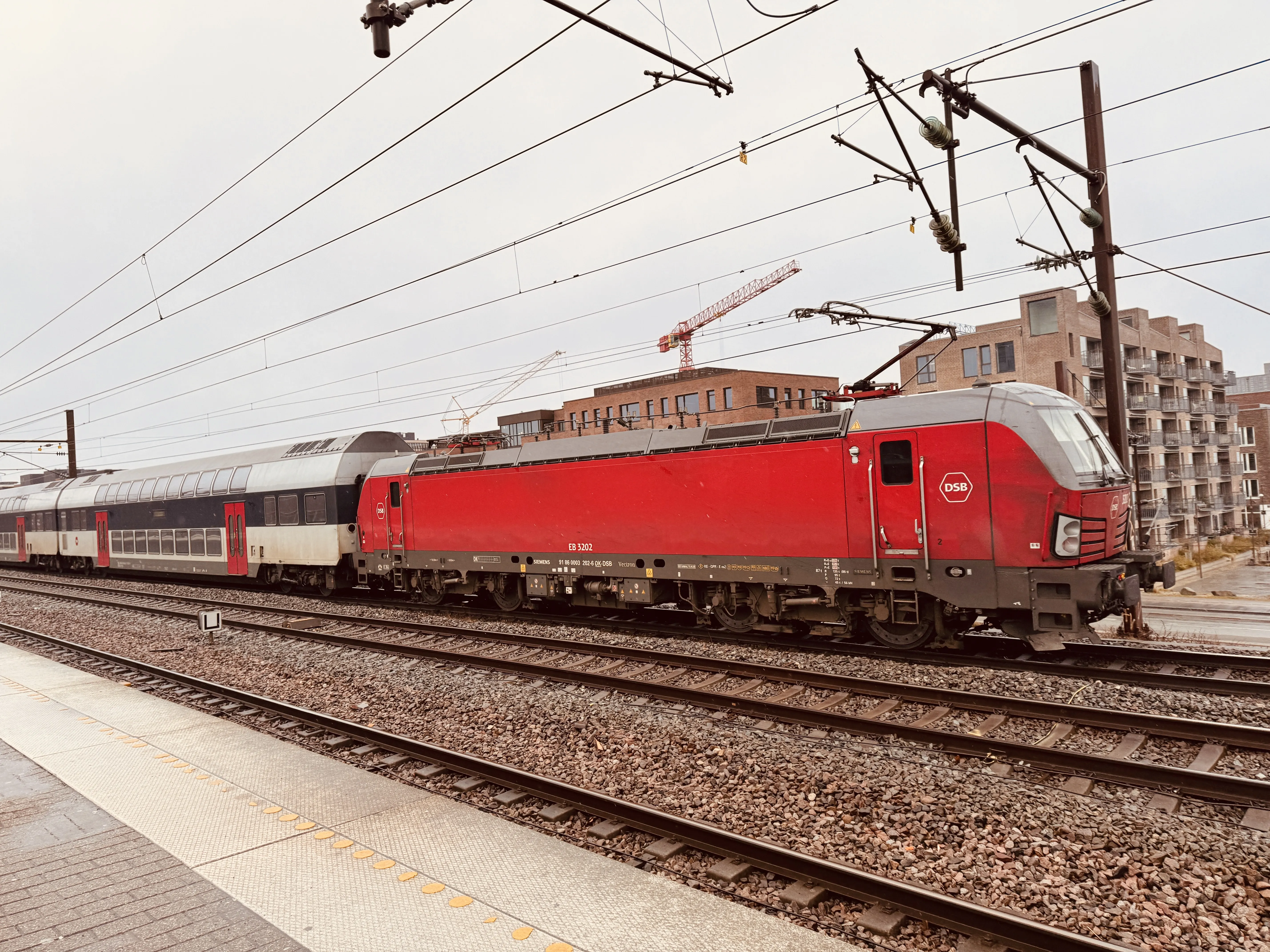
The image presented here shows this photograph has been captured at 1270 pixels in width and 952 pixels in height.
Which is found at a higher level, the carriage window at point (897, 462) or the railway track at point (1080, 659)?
the carriage window at point (897, 462)

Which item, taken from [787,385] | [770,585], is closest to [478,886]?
[770,585]

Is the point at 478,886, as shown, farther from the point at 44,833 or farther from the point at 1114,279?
the point at 1114,279

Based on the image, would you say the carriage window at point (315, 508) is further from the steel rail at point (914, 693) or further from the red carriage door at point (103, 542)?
the red carriage door at point (103, 542)

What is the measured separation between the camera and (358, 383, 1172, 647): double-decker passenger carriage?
1002 centimetres

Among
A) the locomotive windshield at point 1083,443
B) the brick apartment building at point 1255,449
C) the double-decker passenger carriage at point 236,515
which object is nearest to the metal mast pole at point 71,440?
the double-decker passenger carriage at point 236,515

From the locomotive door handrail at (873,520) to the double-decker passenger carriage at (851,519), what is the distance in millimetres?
26

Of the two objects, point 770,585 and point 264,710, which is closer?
point 264,710

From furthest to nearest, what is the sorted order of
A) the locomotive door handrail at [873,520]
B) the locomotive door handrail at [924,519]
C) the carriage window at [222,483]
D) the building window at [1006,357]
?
the building window at [1006,357] < the carriage window at [222,483] < the locomotive door handrail at [873,520] < the locomotive door handrail at [924,519]

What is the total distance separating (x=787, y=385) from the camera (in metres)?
64.9

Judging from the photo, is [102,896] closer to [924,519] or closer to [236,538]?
[924,519]

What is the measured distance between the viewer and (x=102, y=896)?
5.02 meters

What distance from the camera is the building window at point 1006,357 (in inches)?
1764

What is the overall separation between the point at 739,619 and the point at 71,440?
158 feet

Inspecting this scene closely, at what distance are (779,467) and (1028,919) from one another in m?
8.25
